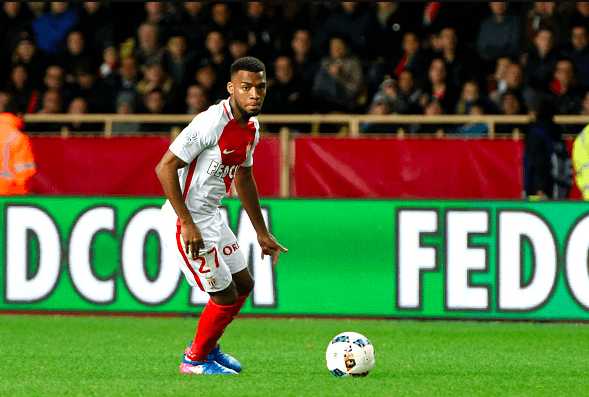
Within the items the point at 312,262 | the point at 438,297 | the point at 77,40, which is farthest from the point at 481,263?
the point at 77,40

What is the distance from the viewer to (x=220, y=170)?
19.7ft

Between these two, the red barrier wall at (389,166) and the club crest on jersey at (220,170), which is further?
the red barrier wall at (389,166)

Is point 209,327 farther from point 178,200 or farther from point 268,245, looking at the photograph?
point 178,200

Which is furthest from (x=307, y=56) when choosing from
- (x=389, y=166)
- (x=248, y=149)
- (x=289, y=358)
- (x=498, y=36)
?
(x=248, y=149)

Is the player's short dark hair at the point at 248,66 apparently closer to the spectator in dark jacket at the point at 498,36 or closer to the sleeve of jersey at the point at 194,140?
the sleeve of jersey at the point at 194,140

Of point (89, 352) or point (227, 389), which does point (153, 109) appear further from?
point (227, 389)

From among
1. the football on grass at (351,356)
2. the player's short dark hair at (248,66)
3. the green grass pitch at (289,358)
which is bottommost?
the green grass pitch at (289,358)

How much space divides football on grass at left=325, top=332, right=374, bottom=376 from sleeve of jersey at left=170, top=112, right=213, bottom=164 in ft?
4.67

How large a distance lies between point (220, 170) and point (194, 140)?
0.94 feet

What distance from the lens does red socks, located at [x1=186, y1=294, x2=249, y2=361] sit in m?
6.21

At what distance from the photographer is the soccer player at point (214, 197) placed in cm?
579

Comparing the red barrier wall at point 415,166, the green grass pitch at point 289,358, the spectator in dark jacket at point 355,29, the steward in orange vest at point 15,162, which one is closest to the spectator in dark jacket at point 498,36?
the spectator in dark jacket at point 355,29

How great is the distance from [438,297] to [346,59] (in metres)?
4.32

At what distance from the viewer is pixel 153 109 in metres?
12.4
